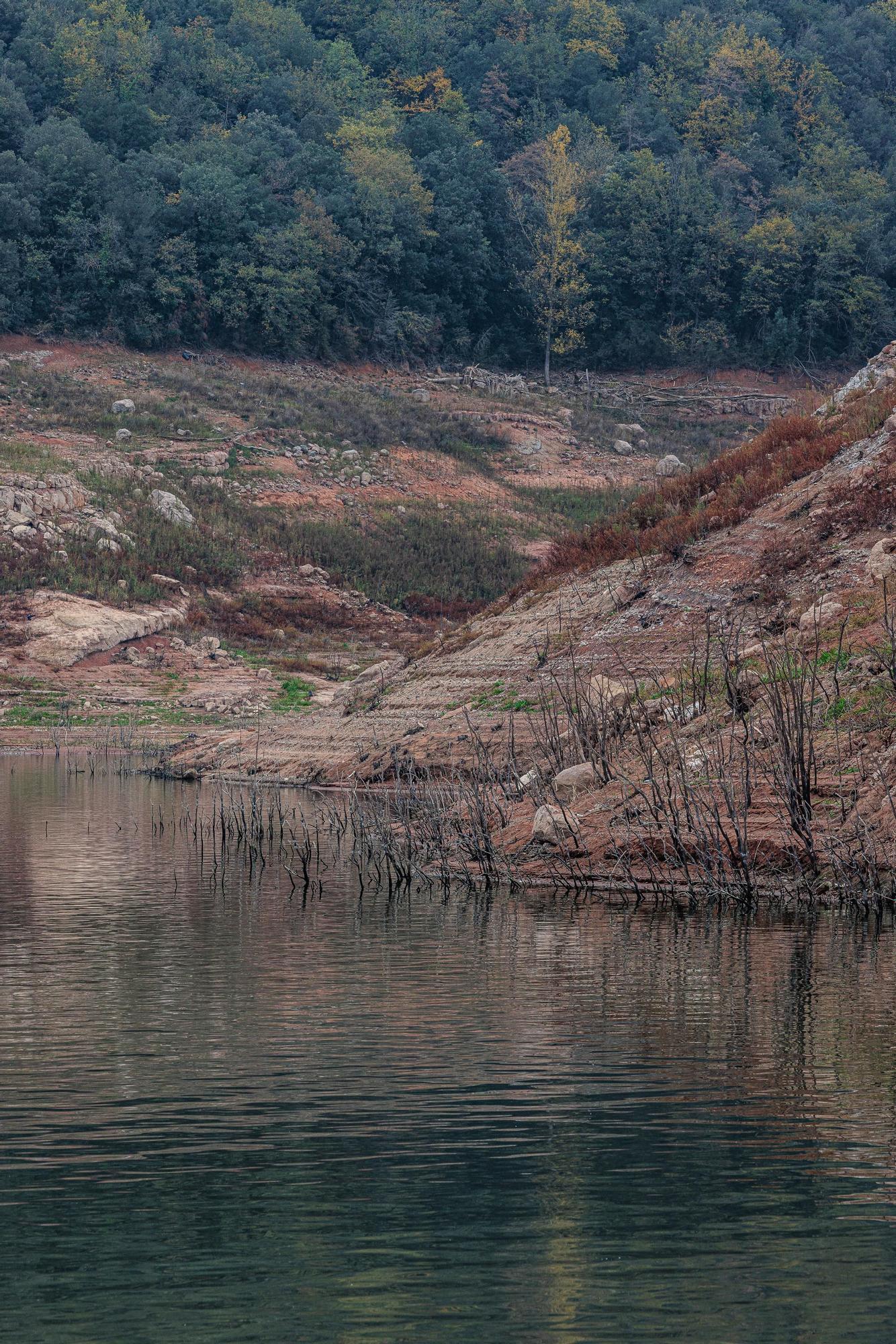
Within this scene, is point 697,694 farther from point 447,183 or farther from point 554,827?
point 447,183

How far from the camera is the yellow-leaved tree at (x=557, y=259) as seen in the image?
352 feet

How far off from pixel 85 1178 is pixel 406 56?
447 ft

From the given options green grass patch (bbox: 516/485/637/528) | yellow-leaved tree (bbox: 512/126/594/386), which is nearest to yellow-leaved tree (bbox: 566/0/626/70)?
yellow-leaved tree (bbox: 512/126/594/386)

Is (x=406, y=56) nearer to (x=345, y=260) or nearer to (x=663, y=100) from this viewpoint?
(x=663, y=100)

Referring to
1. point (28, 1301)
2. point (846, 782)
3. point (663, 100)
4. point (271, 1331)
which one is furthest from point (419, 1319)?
point (663, 100)

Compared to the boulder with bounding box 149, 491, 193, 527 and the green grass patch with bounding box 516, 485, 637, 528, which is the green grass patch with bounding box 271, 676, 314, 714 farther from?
the green grass patch with bounding box 516, 485, 637, 528

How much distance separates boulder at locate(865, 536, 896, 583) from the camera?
25.2 metres

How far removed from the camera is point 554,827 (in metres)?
19.8

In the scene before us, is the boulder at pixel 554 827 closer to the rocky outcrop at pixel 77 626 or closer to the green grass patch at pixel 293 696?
the green grass patch at pixel 293 696

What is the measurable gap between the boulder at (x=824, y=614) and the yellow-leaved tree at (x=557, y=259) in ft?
270

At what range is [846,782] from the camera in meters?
19.2

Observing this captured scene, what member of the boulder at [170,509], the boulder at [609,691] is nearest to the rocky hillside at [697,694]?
the boulder at [609,691]

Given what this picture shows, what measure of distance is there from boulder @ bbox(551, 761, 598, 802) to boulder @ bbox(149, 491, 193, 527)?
44.8 metres

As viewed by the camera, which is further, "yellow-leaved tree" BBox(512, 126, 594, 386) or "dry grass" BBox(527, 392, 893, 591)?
"yellow-leaved tree" BBox(512, 126, 594, 386)
